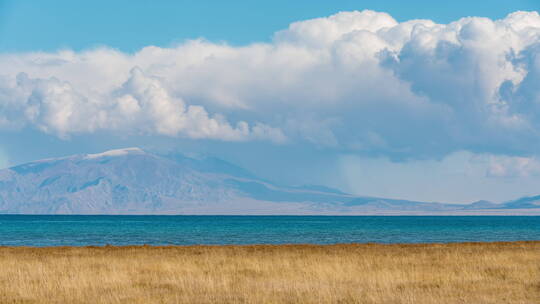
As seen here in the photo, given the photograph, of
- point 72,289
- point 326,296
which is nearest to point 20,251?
point 72,289

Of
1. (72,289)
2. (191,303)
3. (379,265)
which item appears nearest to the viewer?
(191,303)

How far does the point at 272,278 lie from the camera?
28.8 metres

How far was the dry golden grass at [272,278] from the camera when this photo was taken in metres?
23.0

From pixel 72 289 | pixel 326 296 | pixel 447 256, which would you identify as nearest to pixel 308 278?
pixel 326 296

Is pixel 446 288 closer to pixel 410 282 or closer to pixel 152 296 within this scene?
pixel 410 282

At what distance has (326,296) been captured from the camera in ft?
75.2

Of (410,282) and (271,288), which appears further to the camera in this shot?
(410,282)

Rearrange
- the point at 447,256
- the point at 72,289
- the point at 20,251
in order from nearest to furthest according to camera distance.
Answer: the point at 72,289 → the point at 447,256 → the point at 20,251

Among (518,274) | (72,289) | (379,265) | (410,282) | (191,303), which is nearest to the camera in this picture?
(191,303)

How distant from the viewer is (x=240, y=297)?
23156mm

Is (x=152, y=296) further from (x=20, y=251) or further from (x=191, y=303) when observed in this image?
(x=20, y=251)

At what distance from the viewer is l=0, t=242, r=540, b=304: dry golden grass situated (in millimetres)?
23000

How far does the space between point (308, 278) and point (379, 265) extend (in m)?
6.15

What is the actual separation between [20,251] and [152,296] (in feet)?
82.7
